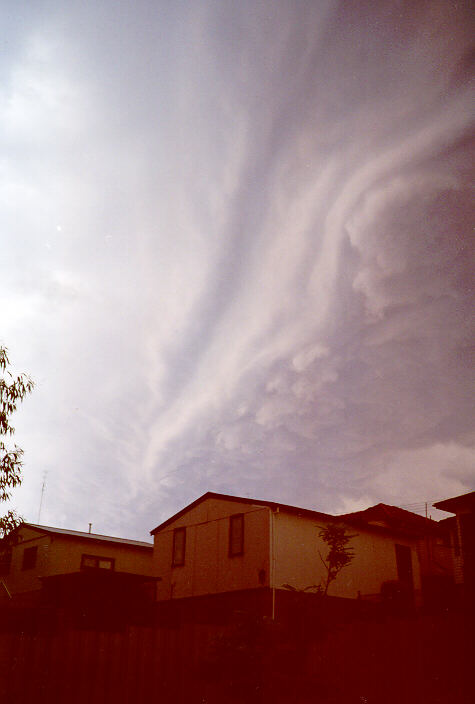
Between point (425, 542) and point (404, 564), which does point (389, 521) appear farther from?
point (425, 542)

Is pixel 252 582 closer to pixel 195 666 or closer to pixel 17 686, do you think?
pixel 195 666

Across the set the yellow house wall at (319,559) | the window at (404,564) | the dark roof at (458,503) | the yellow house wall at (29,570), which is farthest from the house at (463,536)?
the yellow house wall at (29,570)

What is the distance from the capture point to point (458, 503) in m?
26.9

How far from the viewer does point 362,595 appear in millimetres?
27844

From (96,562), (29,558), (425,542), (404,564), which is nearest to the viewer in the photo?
(404,564)

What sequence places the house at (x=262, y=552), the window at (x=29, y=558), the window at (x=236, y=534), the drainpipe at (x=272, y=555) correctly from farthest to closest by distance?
the window at (x=29, y=558)
the window at (x=236, y=534)
the house at (x=262, y=552)
the drainpipe at (x=272, y=555)

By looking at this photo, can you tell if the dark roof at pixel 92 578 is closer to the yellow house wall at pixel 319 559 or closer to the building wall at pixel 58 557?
the yellow house wall at pixel 319 559

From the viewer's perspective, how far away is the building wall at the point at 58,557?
104ft

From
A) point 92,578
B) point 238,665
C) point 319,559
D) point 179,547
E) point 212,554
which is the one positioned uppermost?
point 179,547

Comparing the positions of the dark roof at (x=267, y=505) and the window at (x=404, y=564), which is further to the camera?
the window at (x=404, y=564)

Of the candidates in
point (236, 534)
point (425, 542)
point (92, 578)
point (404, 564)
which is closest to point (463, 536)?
point (404, 564)

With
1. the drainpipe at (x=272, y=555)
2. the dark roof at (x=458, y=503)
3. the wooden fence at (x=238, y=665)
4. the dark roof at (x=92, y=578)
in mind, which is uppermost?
the dark roof at (x=458, y=503)

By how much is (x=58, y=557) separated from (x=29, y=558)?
101 inches

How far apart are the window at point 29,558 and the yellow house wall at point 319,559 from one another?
15185mm
